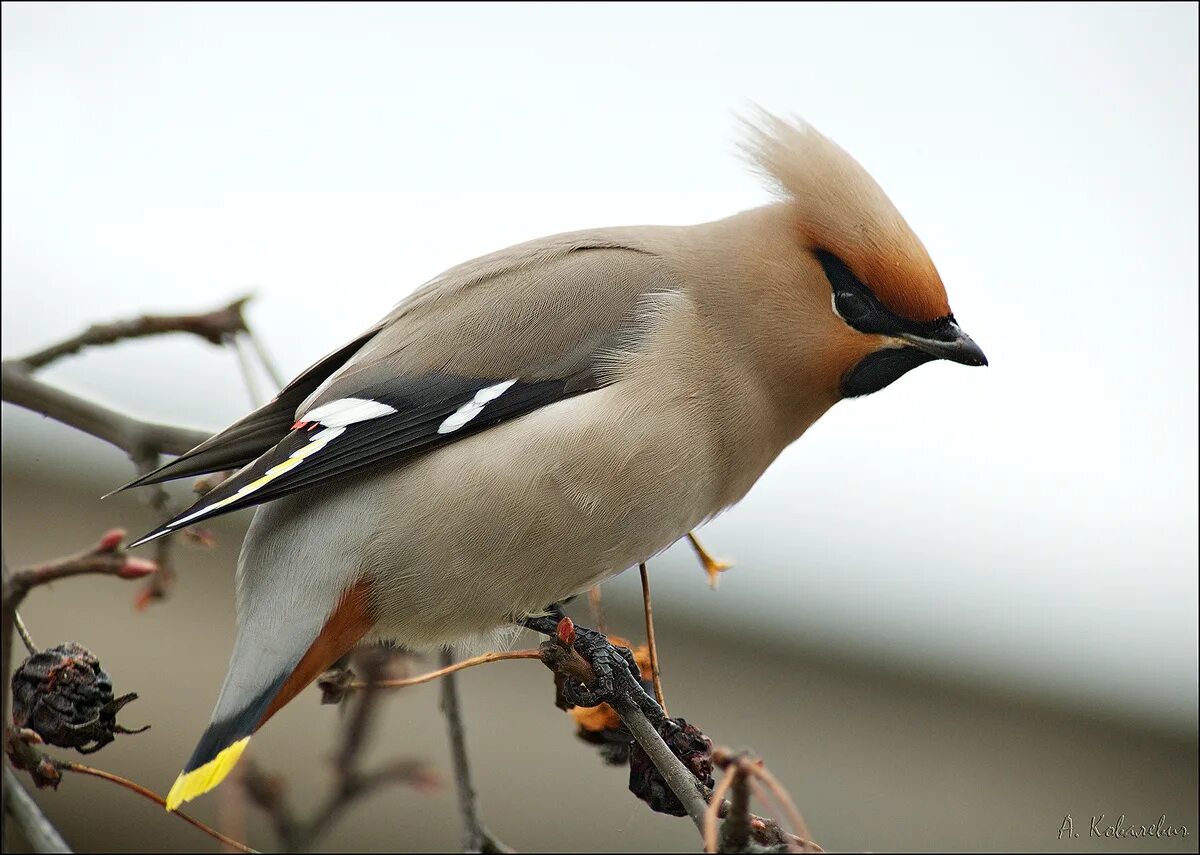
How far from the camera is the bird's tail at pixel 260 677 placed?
2.17m

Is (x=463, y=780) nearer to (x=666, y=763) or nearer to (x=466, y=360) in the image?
(x=666, y=763)

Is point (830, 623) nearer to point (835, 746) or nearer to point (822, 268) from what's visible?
point (835, 746)

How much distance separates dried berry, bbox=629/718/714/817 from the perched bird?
402 mm

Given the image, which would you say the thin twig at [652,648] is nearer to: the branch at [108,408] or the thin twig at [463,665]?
the thin twig at [463,665]

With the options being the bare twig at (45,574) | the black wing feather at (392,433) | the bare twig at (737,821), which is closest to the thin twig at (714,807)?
the bare twig at (737,821)

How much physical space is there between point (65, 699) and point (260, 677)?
381 mm

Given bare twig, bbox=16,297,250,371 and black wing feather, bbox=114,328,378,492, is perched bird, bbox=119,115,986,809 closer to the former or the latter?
black wing feather, bbox=114,328,378,492

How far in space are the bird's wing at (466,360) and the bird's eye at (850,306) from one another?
0.32 metres

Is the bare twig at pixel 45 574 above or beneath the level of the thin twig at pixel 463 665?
above

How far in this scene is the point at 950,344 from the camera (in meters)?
2.55

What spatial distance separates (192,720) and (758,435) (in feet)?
8.17

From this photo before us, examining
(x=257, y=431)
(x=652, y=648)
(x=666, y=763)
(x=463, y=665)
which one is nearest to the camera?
(x=666, y=763)

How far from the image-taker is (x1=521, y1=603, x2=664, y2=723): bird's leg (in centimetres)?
220

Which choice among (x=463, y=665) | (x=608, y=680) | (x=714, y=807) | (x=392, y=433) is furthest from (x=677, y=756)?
(x=392, y=433)
